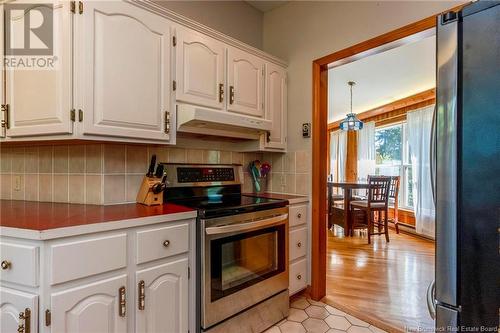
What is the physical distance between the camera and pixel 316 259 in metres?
2.31

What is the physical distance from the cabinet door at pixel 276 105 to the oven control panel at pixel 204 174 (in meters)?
0.41

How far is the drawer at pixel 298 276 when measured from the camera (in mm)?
2205

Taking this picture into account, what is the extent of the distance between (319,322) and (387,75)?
344 cm

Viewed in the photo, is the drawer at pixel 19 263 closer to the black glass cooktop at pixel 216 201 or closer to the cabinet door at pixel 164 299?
the cabinet door at pixel 164 299

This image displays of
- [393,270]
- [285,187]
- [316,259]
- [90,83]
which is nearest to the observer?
[90,83]

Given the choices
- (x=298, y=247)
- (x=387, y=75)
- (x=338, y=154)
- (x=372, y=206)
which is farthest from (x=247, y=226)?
(x=338, y=154)

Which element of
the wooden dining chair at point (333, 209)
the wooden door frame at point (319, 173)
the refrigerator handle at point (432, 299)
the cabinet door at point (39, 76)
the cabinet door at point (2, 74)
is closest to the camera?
the refrigerator handle at point (432, 299)

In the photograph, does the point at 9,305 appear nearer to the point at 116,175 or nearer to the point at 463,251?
the point at 116,175

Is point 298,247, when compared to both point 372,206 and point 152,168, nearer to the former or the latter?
point 152,168

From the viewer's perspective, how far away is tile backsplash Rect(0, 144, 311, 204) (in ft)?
5.65

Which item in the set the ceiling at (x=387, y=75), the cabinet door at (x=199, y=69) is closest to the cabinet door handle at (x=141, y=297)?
the cabinet door at (x=199, y=69)

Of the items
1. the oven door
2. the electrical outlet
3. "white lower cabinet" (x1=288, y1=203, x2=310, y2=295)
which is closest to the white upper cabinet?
the electrical outlet

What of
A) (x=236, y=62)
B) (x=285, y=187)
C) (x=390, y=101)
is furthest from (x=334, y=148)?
(x=236, y=62)

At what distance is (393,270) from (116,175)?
285cm
